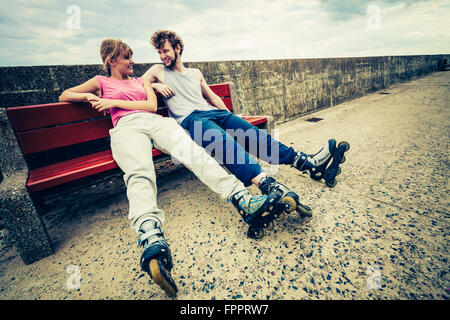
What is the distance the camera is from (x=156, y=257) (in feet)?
3.43

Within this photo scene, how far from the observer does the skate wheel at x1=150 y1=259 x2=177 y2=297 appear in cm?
98

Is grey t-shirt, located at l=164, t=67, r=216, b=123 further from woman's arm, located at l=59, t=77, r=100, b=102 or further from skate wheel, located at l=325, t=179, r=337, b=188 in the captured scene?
skate wheel, located at l=325, t=179, r=337, b=188

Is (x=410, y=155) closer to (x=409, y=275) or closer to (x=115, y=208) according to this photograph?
(x=409, y=275)

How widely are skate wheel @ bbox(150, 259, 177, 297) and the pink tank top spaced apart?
1.32 metres

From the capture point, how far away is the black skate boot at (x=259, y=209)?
1.28 m

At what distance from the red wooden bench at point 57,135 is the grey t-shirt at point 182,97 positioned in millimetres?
511

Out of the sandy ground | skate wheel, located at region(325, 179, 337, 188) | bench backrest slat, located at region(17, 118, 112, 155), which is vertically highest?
bench backrest slat, located at region(17, 118, 112, 155)

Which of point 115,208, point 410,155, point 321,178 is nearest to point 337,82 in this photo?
point 410,155

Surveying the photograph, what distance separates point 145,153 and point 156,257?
0.77 meters

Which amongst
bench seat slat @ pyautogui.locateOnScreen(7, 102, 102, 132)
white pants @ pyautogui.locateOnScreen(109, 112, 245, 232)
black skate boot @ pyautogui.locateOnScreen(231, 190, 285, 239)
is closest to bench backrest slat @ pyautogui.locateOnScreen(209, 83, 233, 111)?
white pants @ pyautogui.locateOnScreen(109, 112, 245, 232)

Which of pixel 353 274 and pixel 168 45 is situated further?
pixel 168 45

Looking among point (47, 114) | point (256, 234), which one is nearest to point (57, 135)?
point (47, 114)
